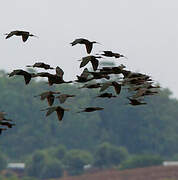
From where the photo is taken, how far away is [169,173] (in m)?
91.4

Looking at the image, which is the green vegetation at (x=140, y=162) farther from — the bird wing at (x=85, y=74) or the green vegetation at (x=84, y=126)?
the bird wing at (x=85, y=74)

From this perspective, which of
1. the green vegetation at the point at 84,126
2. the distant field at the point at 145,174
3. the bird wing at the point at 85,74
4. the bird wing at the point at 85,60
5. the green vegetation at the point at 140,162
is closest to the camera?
the bird wing at the point at 85,60

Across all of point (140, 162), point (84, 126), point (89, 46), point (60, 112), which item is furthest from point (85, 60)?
point (84, 126)

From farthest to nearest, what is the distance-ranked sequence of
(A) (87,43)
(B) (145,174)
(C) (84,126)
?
1. (C) (84,126)
2. (B) (145,174)
3. (A) (87,43)

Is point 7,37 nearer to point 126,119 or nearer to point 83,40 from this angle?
point 83,40

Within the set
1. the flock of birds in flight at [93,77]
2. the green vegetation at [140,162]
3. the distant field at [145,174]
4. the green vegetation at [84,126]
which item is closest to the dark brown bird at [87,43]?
the flock of birds in flight at [93,77]

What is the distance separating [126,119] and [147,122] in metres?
3.36

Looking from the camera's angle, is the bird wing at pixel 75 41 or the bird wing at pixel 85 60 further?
the bird wing at pixel 85 60

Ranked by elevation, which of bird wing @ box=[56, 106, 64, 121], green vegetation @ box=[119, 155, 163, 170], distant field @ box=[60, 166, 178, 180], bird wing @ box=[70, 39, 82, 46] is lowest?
distant field @ box=[60, 166, 178, 180]

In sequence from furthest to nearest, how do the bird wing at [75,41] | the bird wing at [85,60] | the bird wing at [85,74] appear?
the bird wing at [85,74]
the bird wing at [85,60]
the bird wing at [75,41]

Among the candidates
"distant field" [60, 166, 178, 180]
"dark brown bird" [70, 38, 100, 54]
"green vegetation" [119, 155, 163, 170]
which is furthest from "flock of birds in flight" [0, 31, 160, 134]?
"green vegetation" [119, 155, 163, 170]

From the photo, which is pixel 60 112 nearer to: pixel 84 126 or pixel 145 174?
pixel 145 174

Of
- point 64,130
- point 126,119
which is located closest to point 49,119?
point 64,130

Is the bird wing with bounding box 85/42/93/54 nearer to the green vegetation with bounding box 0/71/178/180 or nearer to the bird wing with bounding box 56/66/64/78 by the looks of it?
the bird wing with bounding box 56/66/64/78
